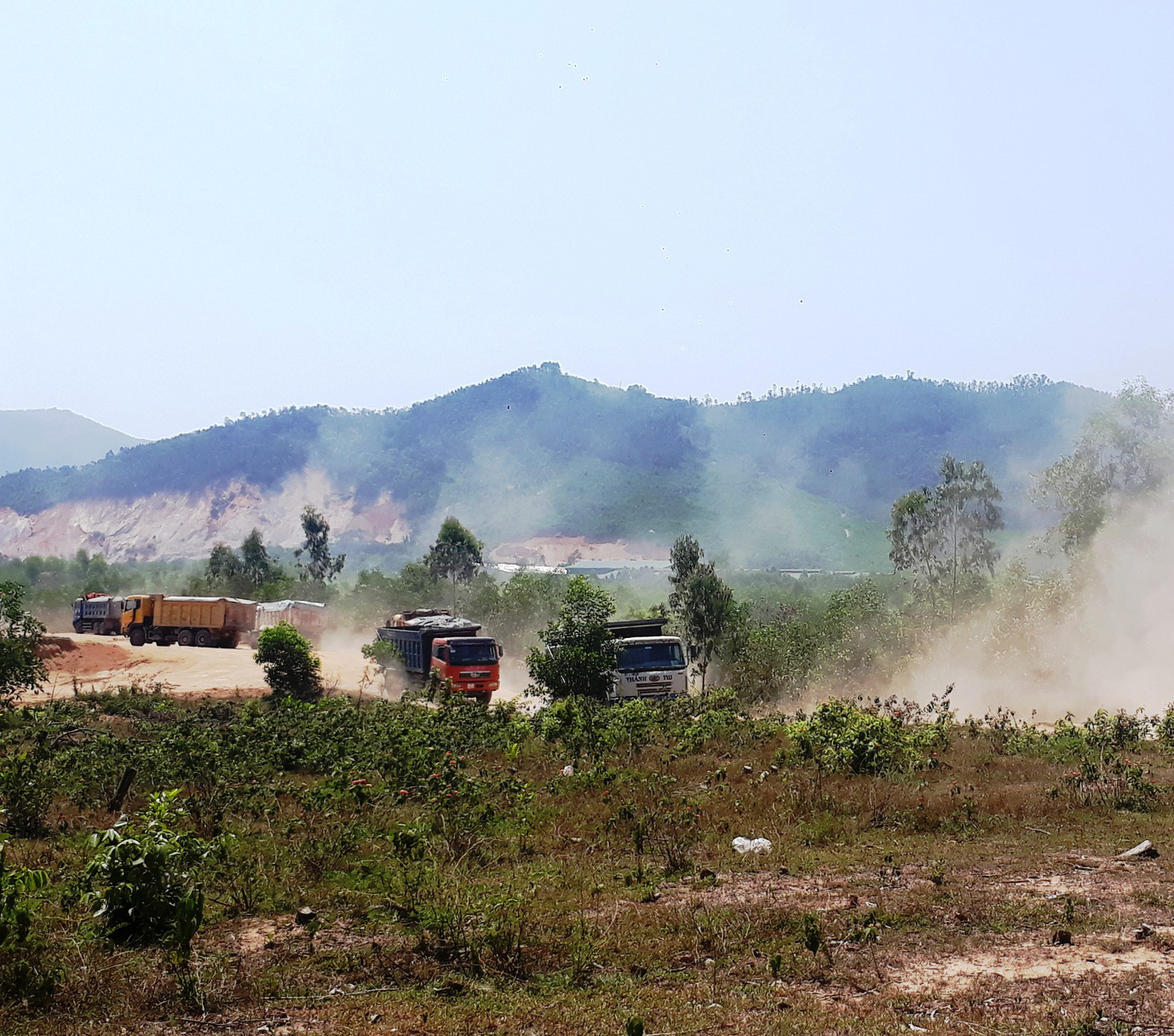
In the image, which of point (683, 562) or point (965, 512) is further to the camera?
point (965, 512)

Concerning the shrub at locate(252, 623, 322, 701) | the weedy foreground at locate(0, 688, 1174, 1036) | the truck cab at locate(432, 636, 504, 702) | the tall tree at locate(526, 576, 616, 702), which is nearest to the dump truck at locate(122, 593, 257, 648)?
the shrub at locate(252, 623, 322, 701)

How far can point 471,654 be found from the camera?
34.2 meters

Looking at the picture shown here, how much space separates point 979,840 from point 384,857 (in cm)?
760

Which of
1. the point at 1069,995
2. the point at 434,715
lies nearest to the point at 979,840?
the point at 1069,995

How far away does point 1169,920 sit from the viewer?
8.66 m

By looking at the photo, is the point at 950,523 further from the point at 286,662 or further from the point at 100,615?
the point at 100,615

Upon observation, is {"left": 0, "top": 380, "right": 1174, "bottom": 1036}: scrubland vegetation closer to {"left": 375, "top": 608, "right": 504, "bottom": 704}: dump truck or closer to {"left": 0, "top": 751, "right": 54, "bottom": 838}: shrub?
{"left": 0, "top": 751, "right": 54, "bottom": 838}: shrub

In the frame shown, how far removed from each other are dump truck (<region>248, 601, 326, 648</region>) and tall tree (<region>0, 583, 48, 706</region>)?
31811mm

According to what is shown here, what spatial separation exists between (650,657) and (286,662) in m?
13.9

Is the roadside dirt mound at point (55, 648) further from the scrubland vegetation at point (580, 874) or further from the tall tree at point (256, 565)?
the tall tree at point (256, 565)

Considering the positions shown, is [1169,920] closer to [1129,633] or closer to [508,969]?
[508,969]

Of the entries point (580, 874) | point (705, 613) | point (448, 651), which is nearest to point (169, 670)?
point (448, 651)

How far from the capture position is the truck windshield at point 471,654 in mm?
34031

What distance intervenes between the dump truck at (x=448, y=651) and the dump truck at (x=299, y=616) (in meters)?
19.7
